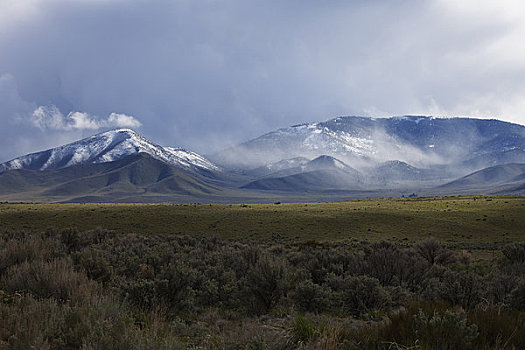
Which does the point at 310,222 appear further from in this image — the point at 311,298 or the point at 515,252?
the point at 311,298

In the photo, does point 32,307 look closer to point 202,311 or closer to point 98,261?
point 202,311

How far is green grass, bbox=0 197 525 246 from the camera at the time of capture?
139 feet

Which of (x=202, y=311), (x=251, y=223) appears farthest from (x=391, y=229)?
(x=202, y=311)

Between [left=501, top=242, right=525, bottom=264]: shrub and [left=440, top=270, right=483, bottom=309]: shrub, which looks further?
[left=501, top=242, right=525, bottom=264]: shrub

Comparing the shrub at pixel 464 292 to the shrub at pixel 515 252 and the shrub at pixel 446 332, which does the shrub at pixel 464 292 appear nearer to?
the shrub at pixel 446 332

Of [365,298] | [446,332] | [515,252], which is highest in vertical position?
[446,332]

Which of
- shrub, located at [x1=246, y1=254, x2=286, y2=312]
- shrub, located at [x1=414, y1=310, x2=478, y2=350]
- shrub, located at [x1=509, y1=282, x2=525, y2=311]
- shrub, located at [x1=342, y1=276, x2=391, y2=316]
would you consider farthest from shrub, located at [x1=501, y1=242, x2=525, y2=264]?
shrub, located at [x1=414, y1=310, x2=478, y2=350]

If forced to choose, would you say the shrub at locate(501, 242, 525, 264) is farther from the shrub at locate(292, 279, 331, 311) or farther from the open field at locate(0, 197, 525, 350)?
the shrub at locate(292, 279, 331, 311)

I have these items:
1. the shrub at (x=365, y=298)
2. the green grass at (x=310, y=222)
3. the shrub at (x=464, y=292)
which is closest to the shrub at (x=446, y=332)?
the shrub at (x=365, y=298)

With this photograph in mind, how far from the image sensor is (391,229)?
4575 centimetres

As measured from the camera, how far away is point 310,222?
50.6 metres

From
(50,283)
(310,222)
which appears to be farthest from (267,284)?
(310,222)

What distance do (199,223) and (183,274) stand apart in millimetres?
43627

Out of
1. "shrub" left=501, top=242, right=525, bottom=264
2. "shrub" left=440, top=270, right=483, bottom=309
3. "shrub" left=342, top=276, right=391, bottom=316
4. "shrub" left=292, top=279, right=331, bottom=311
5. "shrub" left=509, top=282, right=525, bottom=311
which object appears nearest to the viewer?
"shrub" left=509, top=282, right=525, bottom=311
